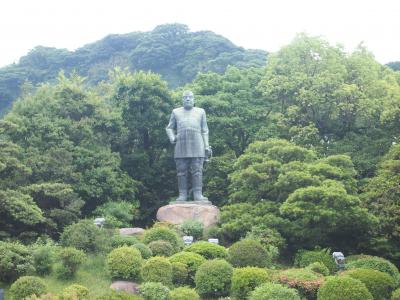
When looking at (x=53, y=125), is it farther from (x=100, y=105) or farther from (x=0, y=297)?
(x=0, y=297)

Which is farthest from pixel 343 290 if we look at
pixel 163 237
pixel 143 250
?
pixel 163 237

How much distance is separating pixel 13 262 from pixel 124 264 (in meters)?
2.55

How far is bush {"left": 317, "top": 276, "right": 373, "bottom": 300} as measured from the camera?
473 inches

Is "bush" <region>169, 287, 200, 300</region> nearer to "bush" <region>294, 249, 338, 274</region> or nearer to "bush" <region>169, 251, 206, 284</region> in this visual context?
"bush" <region>169, 251, 206, 284</region>

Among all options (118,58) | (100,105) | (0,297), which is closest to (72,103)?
(100,105)

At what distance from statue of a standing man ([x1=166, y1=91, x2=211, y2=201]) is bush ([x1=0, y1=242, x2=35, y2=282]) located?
23.6ft

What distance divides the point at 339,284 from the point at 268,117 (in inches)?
464

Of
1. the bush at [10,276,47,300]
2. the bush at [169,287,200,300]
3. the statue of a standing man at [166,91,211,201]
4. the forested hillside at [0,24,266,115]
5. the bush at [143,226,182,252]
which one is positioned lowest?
the bush at [169,287,200,300]

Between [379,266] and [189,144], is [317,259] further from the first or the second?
[189,144]

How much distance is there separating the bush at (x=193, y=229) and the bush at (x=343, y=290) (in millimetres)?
6503

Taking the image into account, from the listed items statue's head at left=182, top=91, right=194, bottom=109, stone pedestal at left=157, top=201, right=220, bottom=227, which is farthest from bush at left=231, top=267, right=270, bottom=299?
statue's head at left=182, top=91, right=194, bottom=109

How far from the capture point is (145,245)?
15320 millimetres

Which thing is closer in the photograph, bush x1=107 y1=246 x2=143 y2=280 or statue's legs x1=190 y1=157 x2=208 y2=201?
bush x1=107 y1=246 x2=143 y2=280

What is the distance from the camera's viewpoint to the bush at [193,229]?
18266mm
